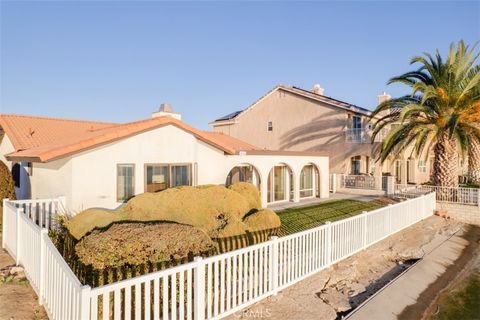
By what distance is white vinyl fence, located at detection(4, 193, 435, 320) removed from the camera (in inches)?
173

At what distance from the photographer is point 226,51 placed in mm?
28297

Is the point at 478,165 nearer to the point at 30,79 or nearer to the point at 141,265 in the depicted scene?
the point at 141,265

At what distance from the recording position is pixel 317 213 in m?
15.5

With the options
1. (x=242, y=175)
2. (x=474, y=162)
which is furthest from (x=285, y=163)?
(x=474, y=162)

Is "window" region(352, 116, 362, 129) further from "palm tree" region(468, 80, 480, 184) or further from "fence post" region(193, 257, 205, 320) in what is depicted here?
"fence post" region(193, 257, 205, 320)

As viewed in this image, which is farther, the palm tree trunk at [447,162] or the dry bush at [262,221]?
the palm tree trunk at [447,162]

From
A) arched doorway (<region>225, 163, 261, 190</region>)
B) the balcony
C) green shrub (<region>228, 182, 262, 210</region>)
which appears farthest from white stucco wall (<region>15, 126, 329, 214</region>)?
the balcony

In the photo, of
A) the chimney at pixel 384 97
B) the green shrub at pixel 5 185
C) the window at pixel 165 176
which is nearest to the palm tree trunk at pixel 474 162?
the chimney at pixel 384 97

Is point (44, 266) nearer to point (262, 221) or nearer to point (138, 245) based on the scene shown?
point (138, 245)

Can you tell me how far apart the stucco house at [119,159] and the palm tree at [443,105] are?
7.02 m

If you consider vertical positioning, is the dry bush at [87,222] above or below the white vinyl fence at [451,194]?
above

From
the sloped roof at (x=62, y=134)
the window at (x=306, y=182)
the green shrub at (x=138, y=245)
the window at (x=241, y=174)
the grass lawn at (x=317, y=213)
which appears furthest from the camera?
the window at (x=306, y=182)

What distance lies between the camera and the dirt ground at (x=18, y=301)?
550cm

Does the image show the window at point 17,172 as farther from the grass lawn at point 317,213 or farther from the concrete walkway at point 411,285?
the concrete walkway at point 411,285
